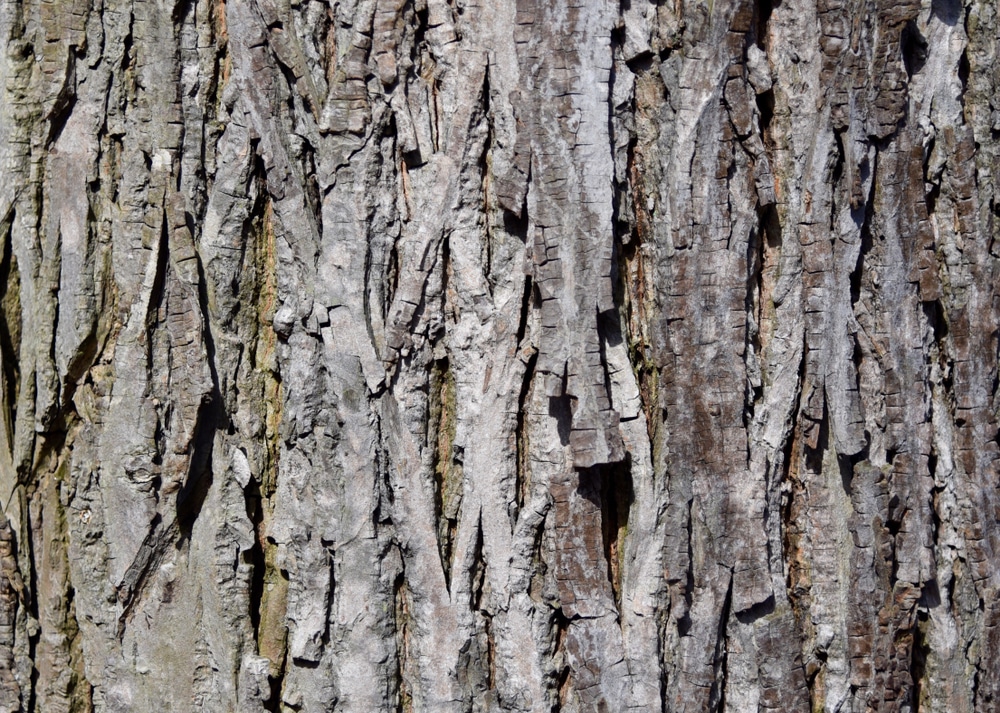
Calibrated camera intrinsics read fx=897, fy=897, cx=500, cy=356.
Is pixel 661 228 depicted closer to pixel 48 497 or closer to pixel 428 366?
pixel 428 366

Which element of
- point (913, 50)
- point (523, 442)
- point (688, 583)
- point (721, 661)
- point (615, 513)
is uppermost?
point (913, 50)

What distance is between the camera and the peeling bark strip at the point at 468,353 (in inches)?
58.6

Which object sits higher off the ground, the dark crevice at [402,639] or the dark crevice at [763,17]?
the dark crevice at [763,17]

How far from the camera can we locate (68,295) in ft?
5.16

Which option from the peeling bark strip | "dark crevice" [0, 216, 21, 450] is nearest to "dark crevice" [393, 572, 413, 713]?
the peeling bark strip

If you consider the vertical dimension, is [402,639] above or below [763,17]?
below

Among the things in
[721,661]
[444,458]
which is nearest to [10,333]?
[444,458]

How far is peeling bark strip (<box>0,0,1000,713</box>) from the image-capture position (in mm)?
1489

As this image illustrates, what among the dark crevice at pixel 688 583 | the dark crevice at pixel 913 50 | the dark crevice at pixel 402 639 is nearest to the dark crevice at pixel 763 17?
the dark crevice at pixel 913 50

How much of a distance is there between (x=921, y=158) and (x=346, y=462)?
1.14 m

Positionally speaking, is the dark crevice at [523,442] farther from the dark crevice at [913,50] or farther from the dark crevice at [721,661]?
the dark crevice at [913,50]

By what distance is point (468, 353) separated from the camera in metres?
1.50

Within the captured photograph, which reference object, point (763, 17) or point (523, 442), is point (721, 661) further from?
point (763, 17)

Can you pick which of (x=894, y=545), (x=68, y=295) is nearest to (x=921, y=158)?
(x=894, y=545)
